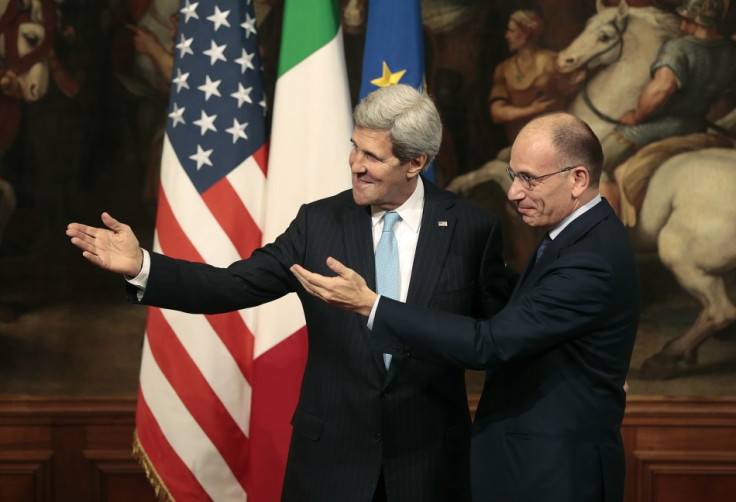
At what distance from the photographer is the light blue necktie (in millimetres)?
2807

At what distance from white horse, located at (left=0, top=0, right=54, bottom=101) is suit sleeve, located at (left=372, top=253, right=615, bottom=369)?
323 cm

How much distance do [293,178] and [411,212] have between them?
0.90 metres

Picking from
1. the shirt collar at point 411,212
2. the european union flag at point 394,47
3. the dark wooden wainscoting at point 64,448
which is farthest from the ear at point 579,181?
the dark wooden wainscoting at point 64,448

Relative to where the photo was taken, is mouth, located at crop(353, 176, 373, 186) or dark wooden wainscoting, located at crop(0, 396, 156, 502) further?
dark wooden wainscoting, located at crop(0, 396, 156, 502)

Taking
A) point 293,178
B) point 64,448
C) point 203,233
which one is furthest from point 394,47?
point 64,448

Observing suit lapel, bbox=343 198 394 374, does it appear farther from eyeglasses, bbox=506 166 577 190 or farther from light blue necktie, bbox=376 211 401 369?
eyeglasses, bbox=506 166 577 190

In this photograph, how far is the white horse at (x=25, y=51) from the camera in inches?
189

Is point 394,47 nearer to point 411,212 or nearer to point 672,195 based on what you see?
point 411,212

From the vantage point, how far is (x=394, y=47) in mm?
3723

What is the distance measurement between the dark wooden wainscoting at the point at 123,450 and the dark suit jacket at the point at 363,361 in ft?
7.65

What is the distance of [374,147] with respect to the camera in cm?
281

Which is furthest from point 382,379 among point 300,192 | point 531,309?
point 300,192

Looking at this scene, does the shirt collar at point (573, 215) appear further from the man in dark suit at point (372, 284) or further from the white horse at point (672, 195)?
the white horse at point (672, 195)

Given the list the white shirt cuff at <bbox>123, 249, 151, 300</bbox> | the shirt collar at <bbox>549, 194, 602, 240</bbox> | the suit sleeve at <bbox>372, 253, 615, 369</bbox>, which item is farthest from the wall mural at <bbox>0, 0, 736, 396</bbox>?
the suit sleeve at <bbox>372, 253, 615, 369</bbox>
